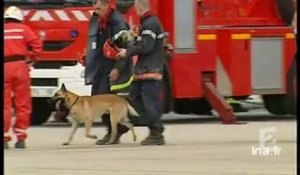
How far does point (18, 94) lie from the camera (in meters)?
12.4

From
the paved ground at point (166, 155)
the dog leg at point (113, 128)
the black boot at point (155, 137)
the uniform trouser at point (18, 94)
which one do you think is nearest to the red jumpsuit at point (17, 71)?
the uniform trouser at point (18, 94)

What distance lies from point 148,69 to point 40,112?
402 centimetres

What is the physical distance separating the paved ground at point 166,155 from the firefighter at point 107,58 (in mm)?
711

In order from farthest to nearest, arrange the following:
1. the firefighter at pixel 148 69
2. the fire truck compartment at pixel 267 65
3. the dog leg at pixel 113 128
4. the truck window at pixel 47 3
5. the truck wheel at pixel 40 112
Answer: the fire truck compartment at pixel 267 65 < the truck wheel at pixel 40 112 < the truck window at pixel 47 3 < the dog leg at pixel 113 128 < the firefighter at pixel 148 69

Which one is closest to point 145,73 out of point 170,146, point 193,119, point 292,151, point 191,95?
point 170,146

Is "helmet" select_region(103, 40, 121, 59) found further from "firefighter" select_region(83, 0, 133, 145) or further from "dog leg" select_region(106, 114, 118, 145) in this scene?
"dog leg" select_region(106, 114, 118, 145)

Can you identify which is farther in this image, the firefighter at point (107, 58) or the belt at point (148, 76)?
the firefighter at point (107, 58)

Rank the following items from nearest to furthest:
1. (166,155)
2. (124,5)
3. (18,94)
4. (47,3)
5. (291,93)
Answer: (166,155) → (18,94) → (124,5) → (47,3) → (291,93)

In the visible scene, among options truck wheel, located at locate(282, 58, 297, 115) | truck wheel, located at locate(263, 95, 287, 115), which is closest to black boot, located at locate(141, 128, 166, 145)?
truck wheel, located at locate(282, 58, 297, 115)

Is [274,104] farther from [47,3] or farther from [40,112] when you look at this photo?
[47,3]

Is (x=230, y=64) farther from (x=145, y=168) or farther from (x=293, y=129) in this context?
(x=145, y=168)

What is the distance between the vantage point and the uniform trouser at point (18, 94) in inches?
484

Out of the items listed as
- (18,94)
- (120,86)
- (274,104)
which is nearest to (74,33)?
(120,86)

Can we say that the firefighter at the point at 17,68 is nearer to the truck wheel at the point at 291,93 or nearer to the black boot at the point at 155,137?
the black boot at the point at 155,137
